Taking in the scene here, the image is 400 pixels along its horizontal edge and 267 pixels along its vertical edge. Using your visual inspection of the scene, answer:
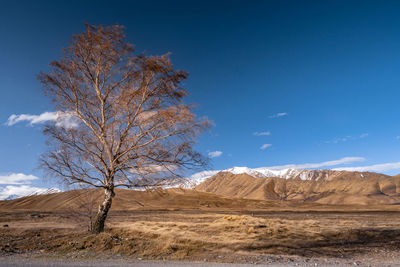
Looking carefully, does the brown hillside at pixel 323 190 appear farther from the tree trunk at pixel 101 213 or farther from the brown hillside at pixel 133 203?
the tree trunk at pixel 101 213

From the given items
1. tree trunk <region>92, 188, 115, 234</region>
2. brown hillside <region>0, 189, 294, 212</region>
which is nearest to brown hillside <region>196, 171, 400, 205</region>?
brown hillside <region>0, 189, 294, 212</region>

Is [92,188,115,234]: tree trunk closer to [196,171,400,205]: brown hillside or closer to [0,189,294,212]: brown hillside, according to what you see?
[0,189,294,212]: brown hillside

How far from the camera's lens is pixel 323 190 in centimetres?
14900

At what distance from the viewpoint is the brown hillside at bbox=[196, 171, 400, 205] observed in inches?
4774

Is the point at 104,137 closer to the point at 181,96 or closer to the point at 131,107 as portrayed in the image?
the point at 131,107

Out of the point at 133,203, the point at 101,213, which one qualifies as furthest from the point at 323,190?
the point at 101,213

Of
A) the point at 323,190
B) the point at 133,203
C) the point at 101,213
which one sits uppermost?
the point at 101,213

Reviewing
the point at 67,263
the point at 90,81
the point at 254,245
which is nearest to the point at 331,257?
the point at 254,245

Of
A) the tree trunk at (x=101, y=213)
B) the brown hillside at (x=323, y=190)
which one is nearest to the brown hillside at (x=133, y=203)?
the brown hillside at (x=323, y=190)

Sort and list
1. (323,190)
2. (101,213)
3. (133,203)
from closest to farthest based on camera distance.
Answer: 1. (101,213)
2. (133,203)
3. (323,190)

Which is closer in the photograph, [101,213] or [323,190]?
[101,213]

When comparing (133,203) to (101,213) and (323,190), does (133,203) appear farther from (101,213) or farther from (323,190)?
(323,190)

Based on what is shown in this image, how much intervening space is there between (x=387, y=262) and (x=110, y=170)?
31.5ft

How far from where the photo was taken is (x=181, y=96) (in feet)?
38.8
